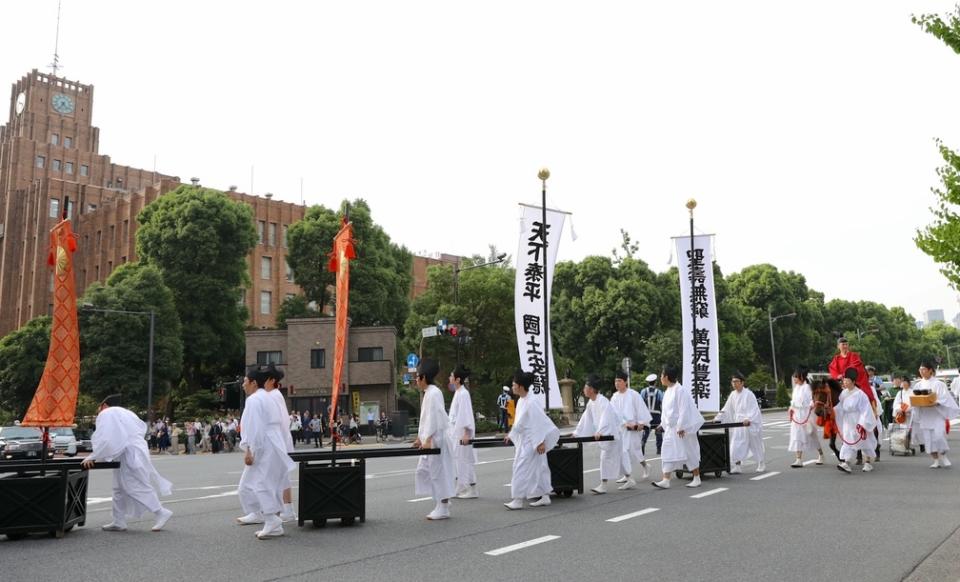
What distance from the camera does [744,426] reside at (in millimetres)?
13984

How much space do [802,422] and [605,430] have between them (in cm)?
559

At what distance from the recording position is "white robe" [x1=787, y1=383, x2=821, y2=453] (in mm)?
14719

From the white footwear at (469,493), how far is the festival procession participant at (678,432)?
2919 mm

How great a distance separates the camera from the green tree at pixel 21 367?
4469 cm

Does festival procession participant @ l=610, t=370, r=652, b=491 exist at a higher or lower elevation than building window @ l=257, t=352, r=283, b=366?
lower

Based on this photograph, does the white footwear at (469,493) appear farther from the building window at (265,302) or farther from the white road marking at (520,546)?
the building window at (265,302)

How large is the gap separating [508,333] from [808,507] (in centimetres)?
3274

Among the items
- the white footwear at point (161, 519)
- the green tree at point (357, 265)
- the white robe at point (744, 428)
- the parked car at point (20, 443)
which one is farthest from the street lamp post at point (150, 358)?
the white robe at point (744, 428)

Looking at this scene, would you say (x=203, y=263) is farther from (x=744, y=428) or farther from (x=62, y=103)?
(x=62, y=103)

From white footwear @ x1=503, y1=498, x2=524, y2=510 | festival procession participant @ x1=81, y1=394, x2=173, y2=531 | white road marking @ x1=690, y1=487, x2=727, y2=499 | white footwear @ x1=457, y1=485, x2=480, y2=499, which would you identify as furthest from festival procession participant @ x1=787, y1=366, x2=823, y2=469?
festival procession participant @ x1=81, y1=394, x2=173, y2=531

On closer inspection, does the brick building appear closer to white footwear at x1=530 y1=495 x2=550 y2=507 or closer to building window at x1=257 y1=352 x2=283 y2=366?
building window at x1=257 y1=352 x2=283 y2=366

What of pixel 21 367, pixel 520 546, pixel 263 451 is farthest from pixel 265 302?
pixel 520 546

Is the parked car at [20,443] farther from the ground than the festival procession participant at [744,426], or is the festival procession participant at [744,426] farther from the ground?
the festival procession participant at [744,426]

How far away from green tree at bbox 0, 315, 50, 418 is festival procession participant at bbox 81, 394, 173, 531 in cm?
4143
